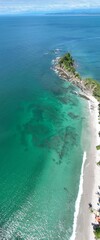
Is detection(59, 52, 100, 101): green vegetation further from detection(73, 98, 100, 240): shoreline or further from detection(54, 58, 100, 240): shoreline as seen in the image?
detection(73, 98, 100, 240): shoreline

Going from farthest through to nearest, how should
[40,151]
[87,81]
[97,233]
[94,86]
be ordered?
1. [87,81]
2. [94,86]
3. [40,151]
4. [97,233]

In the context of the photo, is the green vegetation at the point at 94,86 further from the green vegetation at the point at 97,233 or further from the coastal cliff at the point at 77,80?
the green vegetation at the point at 97,233

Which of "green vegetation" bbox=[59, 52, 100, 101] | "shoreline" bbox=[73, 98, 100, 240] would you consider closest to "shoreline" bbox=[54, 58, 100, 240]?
"shoreline" bbox=[73, 98, 100, 240]

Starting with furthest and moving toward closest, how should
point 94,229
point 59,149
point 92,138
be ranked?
point 92,138
point 59,149
point 94,229

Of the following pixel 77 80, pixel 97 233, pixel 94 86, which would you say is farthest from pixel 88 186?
pixel 77 80

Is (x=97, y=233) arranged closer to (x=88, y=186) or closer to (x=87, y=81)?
(x=88, y=186)

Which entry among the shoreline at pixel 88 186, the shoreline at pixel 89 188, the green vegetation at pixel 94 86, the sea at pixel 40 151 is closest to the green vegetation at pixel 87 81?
the green vegetation at pixel 94 86

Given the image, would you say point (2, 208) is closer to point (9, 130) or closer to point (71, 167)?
point (71, 167)

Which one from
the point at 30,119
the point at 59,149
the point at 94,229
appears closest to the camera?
the point at 94,229

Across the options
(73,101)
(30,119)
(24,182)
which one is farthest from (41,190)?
(73,101)
